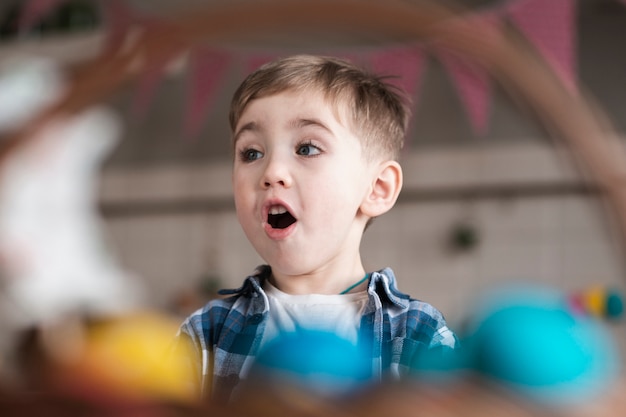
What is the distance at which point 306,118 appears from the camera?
0.67 m

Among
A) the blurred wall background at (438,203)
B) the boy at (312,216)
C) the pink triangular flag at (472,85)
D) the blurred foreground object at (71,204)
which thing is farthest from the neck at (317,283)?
the blurred foreground object at (71,204)

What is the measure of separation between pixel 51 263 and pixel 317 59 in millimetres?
2083

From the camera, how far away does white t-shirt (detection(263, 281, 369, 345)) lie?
0.68 meters

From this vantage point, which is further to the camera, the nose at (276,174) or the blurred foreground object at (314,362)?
the nose at (276,174)

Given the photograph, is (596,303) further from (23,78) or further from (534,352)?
(23,78)

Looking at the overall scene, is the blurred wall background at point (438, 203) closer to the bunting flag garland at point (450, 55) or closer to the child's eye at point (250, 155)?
the bunting flag garland at point (450, 55)

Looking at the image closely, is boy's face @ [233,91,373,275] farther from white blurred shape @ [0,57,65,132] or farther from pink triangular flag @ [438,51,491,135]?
white blurred shape @ [0,57,65,132]

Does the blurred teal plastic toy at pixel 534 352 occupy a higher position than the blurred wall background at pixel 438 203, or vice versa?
the blurred wall background at pixel 438 203

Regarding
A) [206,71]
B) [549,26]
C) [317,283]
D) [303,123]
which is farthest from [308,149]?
[206,71]

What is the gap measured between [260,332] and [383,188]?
0.57ft

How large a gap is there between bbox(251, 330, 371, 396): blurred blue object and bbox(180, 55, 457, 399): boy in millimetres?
203

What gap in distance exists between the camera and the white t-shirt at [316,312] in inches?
26.8

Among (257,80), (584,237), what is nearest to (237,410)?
(257,80)

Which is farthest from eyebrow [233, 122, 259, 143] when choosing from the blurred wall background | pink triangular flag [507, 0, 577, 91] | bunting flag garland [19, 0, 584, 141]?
the blurred wall background
